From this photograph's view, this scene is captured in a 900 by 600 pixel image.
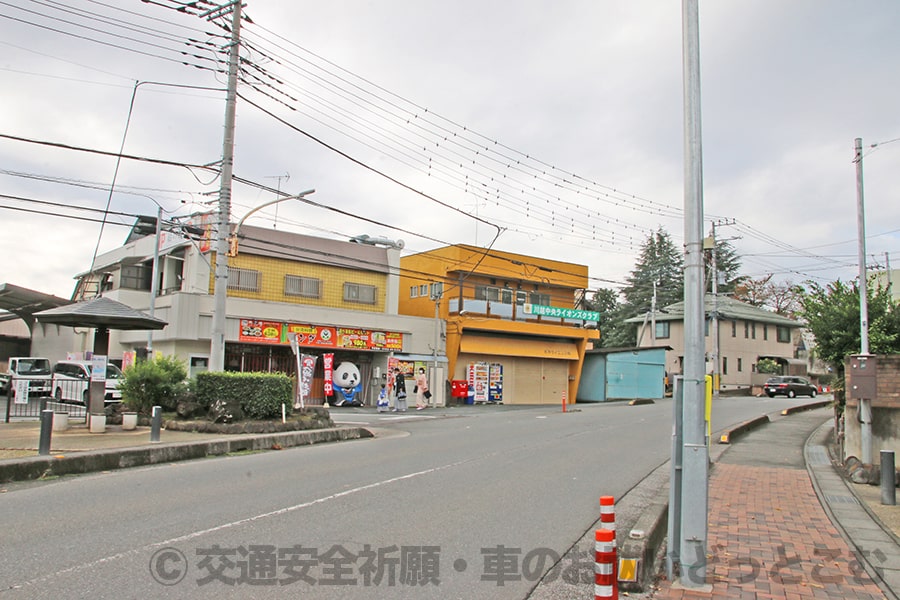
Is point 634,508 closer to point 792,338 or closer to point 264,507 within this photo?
point 264,507

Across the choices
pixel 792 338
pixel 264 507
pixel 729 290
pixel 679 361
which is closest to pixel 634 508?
pixel 264 507

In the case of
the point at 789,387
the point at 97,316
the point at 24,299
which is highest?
the point at 24,299

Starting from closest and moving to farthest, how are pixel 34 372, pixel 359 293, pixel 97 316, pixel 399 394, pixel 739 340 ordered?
pixel 97 316
pixel 34 372
pixel 399 394
pixel 359 293
pixel 739 340

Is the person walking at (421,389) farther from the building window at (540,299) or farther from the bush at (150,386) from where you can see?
the bush at (150,386)

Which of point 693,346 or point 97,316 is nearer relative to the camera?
point 693,346

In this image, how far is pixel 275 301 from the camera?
28.8 meters

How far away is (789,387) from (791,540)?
1583 inches

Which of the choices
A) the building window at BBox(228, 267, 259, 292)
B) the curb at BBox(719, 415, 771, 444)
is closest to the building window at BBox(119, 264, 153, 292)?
the building window at BBox(228, 267, 259, 292)

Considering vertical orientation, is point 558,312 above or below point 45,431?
above

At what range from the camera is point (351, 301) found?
104ft

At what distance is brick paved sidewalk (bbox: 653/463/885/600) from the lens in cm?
568

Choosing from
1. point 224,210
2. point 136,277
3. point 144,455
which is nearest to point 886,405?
point 144,455

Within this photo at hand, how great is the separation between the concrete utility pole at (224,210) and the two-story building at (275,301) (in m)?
8.11

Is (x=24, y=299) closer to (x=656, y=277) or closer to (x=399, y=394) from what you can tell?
(x=399, y=394)
